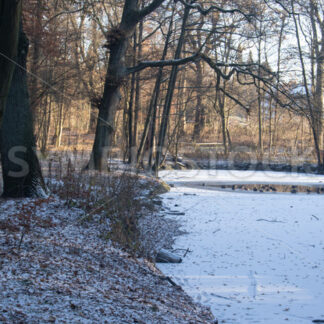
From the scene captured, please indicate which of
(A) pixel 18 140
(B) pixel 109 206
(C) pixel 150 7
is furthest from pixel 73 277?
(C) pixel 150 7

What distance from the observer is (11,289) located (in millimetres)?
4031

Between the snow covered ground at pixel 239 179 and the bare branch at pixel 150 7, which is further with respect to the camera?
the snow covered ground at pixel 239 179

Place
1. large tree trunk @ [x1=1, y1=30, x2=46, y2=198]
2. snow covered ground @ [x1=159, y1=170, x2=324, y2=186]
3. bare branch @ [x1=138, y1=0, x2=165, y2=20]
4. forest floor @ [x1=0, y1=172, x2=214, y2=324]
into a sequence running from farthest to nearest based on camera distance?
1. snow covered ground @ [x1=159, y1=170, x2=324, y2=186]
2. bare branch @ [x1=138, y1=0, x2=165, y2=20]
3. large tree trunk @ [x1=1, y1=30, x2=46, y2=198]
4. forest floor @ [x1=0, y1=172, x2=214, y2=324]

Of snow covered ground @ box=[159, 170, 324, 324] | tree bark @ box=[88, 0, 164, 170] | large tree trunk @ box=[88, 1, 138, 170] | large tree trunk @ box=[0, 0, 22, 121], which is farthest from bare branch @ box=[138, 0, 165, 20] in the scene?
large tree trunk @ box=[0, 0, 22, 121]

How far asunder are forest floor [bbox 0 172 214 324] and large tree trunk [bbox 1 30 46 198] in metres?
0.47

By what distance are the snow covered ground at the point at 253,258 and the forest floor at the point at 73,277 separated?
53cm

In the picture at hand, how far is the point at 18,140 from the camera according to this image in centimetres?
791

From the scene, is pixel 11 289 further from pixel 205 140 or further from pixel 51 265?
pixel 205 140

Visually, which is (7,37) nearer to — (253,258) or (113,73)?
(253,258)

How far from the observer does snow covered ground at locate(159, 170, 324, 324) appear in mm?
5156

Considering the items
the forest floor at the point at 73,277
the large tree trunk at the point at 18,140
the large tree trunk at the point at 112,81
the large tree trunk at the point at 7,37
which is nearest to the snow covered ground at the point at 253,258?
the forest floor at the point at 73,277

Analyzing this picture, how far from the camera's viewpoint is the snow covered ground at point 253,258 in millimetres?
5156

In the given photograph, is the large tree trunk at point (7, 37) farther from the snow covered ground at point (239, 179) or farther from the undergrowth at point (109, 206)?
the snow covered ground at point (239, 179)

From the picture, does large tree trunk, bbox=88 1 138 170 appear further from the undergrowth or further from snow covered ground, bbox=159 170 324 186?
snow covered ground, bbox=159 170 324 186
